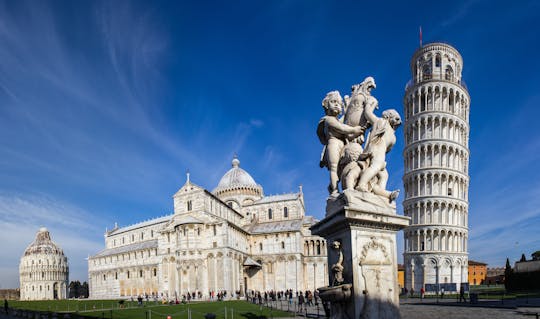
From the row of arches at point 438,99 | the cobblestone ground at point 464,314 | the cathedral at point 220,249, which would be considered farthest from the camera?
the row of arches at point 438,99

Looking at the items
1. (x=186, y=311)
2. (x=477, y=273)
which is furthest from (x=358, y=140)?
(x=477, y=273)

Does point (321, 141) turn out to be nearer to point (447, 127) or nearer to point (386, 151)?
point (386, 151)

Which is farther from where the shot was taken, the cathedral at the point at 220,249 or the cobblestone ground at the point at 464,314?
the cathedral at the point at 220,249

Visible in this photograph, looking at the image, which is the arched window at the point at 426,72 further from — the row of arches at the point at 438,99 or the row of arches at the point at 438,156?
the row of arches at the point at 438,156

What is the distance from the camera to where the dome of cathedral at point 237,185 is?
293ft

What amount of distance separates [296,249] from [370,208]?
68964 millimetres

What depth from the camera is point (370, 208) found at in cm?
528

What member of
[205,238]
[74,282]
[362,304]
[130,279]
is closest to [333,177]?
[362,304]

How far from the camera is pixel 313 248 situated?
250 ft

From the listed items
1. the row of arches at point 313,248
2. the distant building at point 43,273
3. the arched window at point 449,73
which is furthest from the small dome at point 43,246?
the arched window at point 449,73

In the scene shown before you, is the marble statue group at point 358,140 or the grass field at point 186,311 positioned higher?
the marble statue group at point 358,140

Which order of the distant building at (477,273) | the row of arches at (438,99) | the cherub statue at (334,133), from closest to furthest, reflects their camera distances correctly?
the cherub statue at (334,133), the row of arches at (438,99), the distant building at (477,273)

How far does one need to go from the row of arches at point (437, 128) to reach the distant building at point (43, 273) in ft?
446

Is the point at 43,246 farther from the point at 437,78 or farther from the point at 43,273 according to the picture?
the point at 437,78
